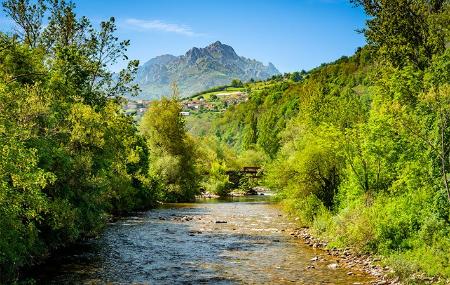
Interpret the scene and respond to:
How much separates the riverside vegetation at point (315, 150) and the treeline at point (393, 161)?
3.7 inches

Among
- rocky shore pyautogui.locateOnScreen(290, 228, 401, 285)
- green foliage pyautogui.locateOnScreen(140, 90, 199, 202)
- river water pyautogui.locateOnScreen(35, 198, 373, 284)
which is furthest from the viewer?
green foliage pyautogui.locateOnScreen(140, 90, 199, 202)

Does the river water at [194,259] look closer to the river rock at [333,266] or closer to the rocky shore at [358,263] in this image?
the river rock at [333,266]

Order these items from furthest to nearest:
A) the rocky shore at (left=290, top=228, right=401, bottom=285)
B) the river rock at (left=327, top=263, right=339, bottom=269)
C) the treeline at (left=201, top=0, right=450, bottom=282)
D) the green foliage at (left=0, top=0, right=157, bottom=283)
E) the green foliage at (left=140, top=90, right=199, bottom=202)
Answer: the green foliage at (left=140, top=90, right=199, bottom=202) → the river rock at (left=327, top=263, right=339, bottom=269) → the rocky shore at (left=290, top=228, right=401, bottom=285) → the treeline at (left=201, top=0, right=450, bottom=282) → the green foliage at (left=0, top=0, right=157, bottom=283)

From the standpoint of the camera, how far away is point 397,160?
2820 centimetres

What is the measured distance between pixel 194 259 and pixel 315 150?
1652 cm

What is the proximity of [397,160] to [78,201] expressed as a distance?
21262 mm

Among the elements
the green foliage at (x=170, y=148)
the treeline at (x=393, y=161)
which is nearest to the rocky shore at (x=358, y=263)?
the treeline at (x=393, y=161)

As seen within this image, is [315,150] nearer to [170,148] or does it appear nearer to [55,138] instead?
[55,138]

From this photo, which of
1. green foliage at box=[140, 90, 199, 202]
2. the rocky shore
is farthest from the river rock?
green foliage at box=[140, 90, 199, 202]

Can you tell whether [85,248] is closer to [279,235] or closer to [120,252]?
[120,252]

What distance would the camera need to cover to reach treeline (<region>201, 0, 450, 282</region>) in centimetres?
2258

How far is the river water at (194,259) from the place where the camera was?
23484 millimetres

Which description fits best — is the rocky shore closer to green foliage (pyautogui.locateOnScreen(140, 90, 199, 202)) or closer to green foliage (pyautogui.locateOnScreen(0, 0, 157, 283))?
green foliage (pyautogui.locateOnScreen(0, 0, 157, 283))

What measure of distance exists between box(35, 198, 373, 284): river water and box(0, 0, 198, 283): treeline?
1.98 m
